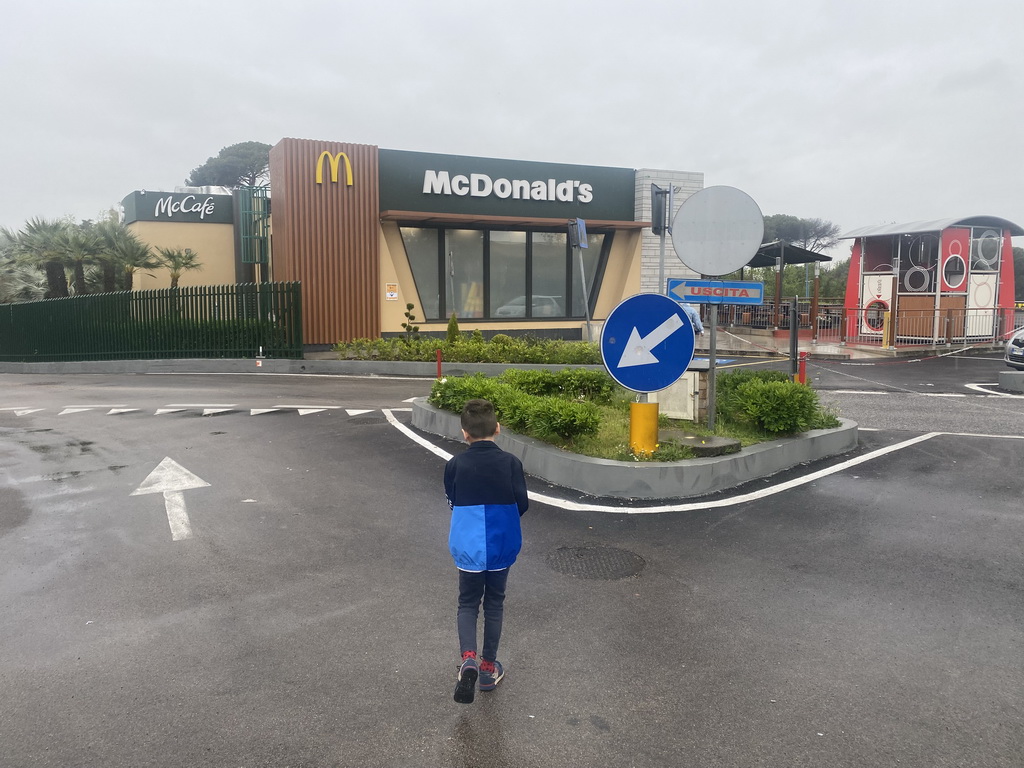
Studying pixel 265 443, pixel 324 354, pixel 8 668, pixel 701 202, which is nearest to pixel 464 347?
pixel 324 354

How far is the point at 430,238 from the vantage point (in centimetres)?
2502

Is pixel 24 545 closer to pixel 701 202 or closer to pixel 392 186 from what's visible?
pixel 701 202

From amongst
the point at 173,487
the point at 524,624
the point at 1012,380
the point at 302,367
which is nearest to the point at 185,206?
the point at 302,367

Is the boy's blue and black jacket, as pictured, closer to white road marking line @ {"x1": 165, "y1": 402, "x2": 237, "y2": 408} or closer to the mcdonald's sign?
white road marking line @ {"x1": 165, "y1": 402, "x2": 237, "y2": 408}

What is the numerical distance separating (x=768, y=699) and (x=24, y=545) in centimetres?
541

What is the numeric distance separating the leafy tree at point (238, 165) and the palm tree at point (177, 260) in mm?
65935

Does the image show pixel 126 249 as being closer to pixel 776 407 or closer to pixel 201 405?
pixel 201 405

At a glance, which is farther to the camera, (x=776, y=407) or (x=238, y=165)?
(x=238, y=165)

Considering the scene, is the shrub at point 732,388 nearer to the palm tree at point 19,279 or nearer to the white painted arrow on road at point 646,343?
the white painted arrow on road at point 646,343

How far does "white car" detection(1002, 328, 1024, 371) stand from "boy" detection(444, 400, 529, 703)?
18.3 m

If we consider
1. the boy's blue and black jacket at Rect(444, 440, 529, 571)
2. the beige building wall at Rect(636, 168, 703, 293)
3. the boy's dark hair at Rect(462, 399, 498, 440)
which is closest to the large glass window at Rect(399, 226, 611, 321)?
the beige building wall at Rect(636, 168, 703, 293)

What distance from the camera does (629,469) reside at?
23.6ft

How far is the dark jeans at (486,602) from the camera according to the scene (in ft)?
12.9

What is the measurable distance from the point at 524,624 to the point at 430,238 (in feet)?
70.1
